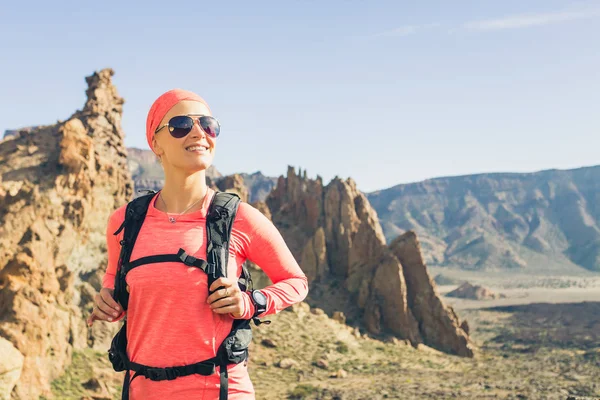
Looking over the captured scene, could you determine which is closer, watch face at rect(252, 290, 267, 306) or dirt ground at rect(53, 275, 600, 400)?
watch face at rect(252, 290, 267, 306)

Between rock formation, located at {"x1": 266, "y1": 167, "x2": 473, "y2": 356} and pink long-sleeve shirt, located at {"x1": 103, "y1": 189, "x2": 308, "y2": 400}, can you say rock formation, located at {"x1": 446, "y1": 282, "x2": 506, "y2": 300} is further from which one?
pink long-sleeve shirt, located at {"x1": 103, "y1": 189, "x2": 308, "y2": 400}

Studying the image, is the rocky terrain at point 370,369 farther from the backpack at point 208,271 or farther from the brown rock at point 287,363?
the backpack at point 208,271

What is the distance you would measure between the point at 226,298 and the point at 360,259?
52533 mm

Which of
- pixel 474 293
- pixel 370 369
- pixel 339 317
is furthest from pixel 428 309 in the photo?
pixel 474 293

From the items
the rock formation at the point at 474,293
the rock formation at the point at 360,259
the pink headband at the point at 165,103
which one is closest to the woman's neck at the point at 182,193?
the pink headband at the point at 165,103

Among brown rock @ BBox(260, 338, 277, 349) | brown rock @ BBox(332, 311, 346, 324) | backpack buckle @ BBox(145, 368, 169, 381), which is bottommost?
brown rock @ BBox(260, 338, 277, 349)

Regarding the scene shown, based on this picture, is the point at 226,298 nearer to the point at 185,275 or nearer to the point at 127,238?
the point at 185,275

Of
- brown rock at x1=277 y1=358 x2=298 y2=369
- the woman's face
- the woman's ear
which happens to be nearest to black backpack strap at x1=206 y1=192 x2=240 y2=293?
the woman's face

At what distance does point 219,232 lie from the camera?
3680 mm

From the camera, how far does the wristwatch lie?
358cm

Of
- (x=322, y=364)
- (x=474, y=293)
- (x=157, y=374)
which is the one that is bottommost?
(x=474, y=293)

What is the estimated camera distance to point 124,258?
3.77 metres

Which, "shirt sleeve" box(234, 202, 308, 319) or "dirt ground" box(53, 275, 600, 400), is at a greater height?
"shirt sleeve" box(234, 202, 308, 319)

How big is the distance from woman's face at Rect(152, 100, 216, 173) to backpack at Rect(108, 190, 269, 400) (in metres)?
0.27
